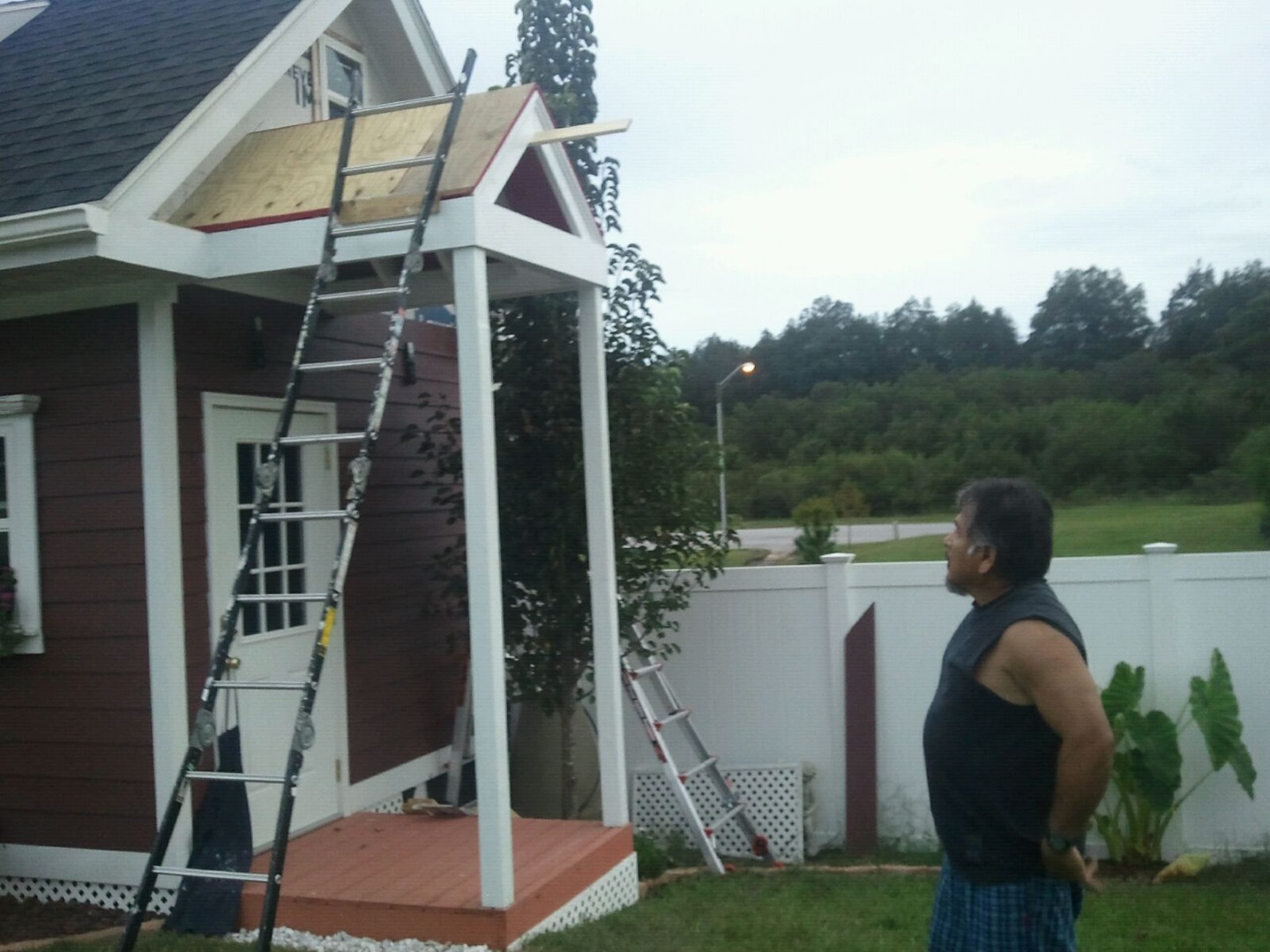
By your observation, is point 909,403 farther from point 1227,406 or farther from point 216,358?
point 216,358

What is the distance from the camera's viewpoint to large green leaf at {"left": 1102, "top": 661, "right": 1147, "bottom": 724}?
6.33 m

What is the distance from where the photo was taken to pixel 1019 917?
262 centimetres

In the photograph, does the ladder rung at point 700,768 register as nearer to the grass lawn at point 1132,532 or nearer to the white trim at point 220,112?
the white trim at point 220,112

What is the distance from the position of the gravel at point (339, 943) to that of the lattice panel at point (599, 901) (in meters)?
0.30

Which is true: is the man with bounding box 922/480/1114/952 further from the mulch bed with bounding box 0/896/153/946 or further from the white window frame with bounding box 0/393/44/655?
the white window frame with bounding box 0/393/44/655

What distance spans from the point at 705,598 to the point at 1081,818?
4833mm

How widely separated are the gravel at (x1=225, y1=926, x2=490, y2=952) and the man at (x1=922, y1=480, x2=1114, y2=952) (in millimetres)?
2469

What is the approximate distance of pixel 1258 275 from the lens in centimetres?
3209

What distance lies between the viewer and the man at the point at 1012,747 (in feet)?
8.21

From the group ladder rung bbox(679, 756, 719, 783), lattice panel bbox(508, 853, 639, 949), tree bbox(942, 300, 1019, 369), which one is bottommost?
lattice panel bbox(508, 853, 639, 949)

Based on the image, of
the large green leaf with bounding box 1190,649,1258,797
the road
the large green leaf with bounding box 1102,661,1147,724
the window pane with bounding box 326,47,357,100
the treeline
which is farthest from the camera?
the road

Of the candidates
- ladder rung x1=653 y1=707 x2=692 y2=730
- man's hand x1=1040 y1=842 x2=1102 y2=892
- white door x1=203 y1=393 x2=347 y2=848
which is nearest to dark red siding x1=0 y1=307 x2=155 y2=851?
white door x1=203 y1=393 x2=347 y2=848

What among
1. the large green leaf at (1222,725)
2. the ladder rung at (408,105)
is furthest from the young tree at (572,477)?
the large green leaf at (1222,725)

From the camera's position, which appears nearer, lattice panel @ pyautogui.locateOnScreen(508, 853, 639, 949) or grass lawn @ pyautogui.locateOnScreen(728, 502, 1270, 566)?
lattice panel @ pyautogui.locateOnScreen(508, 853, 639, 949)
